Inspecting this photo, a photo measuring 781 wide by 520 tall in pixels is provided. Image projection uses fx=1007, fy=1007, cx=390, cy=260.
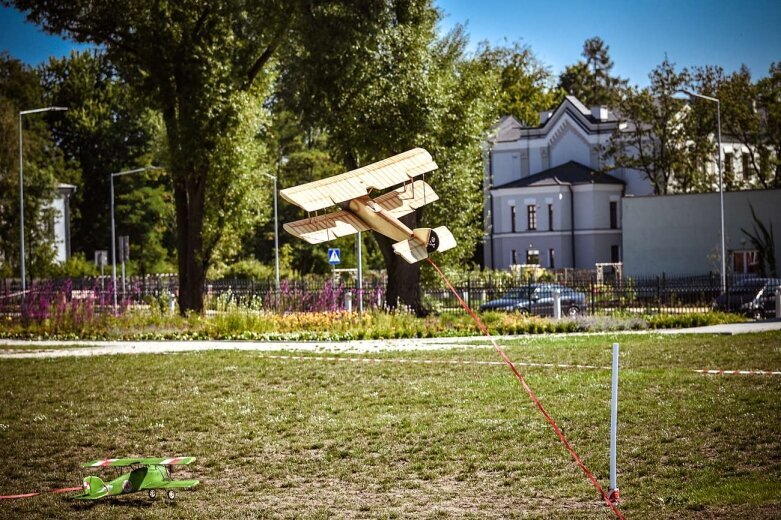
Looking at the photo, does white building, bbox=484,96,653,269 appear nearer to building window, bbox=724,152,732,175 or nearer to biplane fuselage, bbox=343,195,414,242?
building window, bbox=724,152,732,175

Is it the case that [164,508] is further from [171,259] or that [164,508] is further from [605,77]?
[605,77]

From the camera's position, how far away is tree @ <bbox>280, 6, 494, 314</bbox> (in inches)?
1312

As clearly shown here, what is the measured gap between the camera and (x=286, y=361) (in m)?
22.0

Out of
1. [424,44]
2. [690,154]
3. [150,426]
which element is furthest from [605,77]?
[150,426]

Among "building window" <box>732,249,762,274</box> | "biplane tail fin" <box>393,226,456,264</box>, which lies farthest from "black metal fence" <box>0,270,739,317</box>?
"biplane tail fin" <box>393,226,456,264</box>

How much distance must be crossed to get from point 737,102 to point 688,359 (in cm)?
4733

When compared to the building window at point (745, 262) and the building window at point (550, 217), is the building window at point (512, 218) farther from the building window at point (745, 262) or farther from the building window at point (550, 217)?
the building window at point (745, 262)

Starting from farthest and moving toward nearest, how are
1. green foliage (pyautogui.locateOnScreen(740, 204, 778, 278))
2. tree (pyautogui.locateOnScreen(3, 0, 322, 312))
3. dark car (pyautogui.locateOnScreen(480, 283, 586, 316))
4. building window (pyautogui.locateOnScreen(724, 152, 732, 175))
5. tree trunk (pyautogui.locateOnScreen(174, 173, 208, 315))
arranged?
building window (pyautogui.locateOnScreen(724, 152, 732, 175))
green foliage (pyautogui.locateOnScreen(740, 204, 778, 278))
tree trunk (pyautogui.locateOnScreen(174, 173, 208, 315))
dark car (pyautogui.locateOnScreen(480, 283, 586, 316))
tree (pyautogui.locateOnScreen(3, 0, 322, 312))

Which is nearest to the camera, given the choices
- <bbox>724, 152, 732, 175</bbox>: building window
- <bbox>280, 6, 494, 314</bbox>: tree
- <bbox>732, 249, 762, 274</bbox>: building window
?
<bbox>280, 6, 494, 314</bbox>: tree

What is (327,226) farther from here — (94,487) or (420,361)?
(420,361)

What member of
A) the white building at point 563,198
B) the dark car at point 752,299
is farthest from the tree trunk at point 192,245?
the white building at point 563,198

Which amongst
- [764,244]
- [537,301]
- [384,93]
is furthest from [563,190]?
[384,93]

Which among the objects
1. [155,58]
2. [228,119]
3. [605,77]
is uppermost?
[605,77]

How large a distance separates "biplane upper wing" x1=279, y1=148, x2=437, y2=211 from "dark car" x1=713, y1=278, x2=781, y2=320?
30.3 metres
